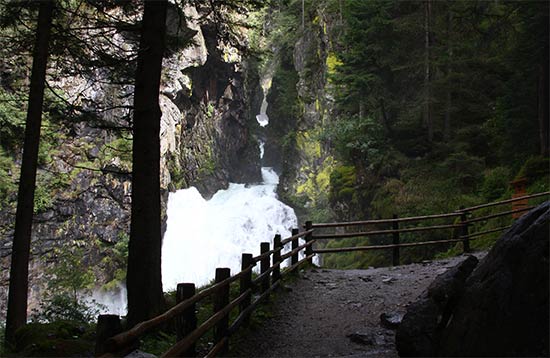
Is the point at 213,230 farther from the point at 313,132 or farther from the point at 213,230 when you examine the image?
the point at 313,132

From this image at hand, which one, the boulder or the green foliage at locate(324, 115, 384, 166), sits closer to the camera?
the boulder

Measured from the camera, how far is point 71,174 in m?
22.3

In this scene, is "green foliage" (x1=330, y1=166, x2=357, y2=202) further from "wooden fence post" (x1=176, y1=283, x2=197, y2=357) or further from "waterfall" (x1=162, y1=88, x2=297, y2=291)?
"wooden fence post" (x1=176, y1=283, x2=197, y2=357)

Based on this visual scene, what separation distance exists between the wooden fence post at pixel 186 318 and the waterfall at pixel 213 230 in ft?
67.0

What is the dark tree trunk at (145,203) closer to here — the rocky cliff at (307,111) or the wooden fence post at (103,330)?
the wooden fence post at (103,330)

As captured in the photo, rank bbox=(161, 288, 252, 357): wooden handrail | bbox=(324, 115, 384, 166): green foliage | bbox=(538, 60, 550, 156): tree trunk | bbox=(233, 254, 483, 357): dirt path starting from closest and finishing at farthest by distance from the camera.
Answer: bbox=(161, 288, 252, 357): wooden handrail
bbox=(233, 254, 483, 357): dirt path
bbox=(538, 60, 550, 156): tree trunk
bbox=(324, 115, 384, 166): green foliage

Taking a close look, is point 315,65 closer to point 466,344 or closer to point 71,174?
point 71,174

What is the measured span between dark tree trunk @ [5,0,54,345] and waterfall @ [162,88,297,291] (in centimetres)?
1601

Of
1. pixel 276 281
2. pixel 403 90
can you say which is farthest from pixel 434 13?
pixel 276 281

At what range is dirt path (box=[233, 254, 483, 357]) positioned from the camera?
5.54 meters

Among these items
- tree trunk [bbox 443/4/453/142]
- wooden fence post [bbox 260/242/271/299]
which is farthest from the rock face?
tree trunk [bbox 443/4/453/142]

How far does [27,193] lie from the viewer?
27.9 feet

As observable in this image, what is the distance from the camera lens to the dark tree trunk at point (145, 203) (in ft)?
18.7

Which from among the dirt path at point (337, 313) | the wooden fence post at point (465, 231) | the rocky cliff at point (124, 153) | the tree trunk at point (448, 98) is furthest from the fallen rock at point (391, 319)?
the tree trunk at point (448, 98)
